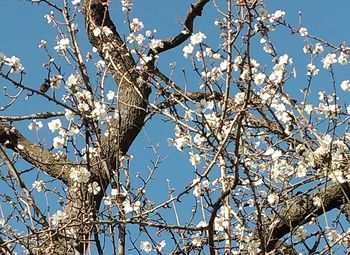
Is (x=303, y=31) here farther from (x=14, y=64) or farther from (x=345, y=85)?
(x=14, y=64)

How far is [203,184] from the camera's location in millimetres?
3051

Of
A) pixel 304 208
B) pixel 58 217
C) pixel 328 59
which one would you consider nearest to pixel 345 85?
pixel 328 59

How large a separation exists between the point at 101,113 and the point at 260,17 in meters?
0.84

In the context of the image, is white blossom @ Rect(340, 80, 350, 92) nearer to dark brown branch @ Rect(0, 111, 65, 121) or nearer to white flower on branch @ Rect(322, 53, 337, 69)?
white flower on branch @ Rect(322, 53, 337, 69)

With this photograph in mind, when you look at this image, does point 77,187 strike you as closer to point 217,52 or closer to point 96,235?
point 96,235

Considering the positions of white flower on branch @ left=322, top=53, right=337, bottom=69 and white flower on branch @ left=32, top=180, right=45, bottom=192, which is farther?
white flower on branch @ left=322, top=53, right=337, bottom=69

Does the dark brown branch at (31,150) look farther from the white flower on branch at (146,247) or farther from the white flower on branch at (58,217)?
the white flower on branch at (146,247)

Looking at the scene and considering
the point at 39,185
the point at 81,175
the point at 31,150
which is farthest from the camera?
the point at 31,150

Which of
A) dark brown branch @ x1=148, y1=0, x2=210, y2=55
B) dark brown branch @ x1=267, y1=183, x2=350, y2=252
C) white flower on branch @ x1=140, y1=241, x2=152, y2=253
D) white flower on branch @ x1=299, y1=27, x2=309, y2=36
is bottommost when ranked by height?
white flower on branch @ x1=140, y1=241, x2=152, y2=253

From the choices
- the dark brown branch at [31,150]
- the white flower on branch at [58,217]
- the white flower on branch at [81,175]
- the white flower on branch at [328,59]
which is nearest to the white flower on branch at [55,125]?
the white flower on branch at [81,175]

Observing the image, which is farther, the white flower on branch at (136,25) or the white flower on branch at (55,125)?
the white flower on branch at (136,25)

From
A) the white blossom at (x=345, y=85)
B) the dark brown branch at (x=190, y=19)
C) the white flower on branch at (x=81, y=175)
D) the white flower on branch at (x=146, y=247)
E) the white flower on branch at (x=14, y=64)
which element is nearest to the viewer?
the white flower on branch at (x=14, y=64)

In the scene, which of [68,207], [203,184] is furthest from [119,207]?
[68,207]

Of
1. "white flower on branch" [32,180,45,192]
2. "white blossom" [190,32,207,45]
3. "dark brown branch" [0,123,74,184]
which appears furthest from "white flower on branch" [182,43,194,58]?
"dark brown branch" [0,123,74,184]
